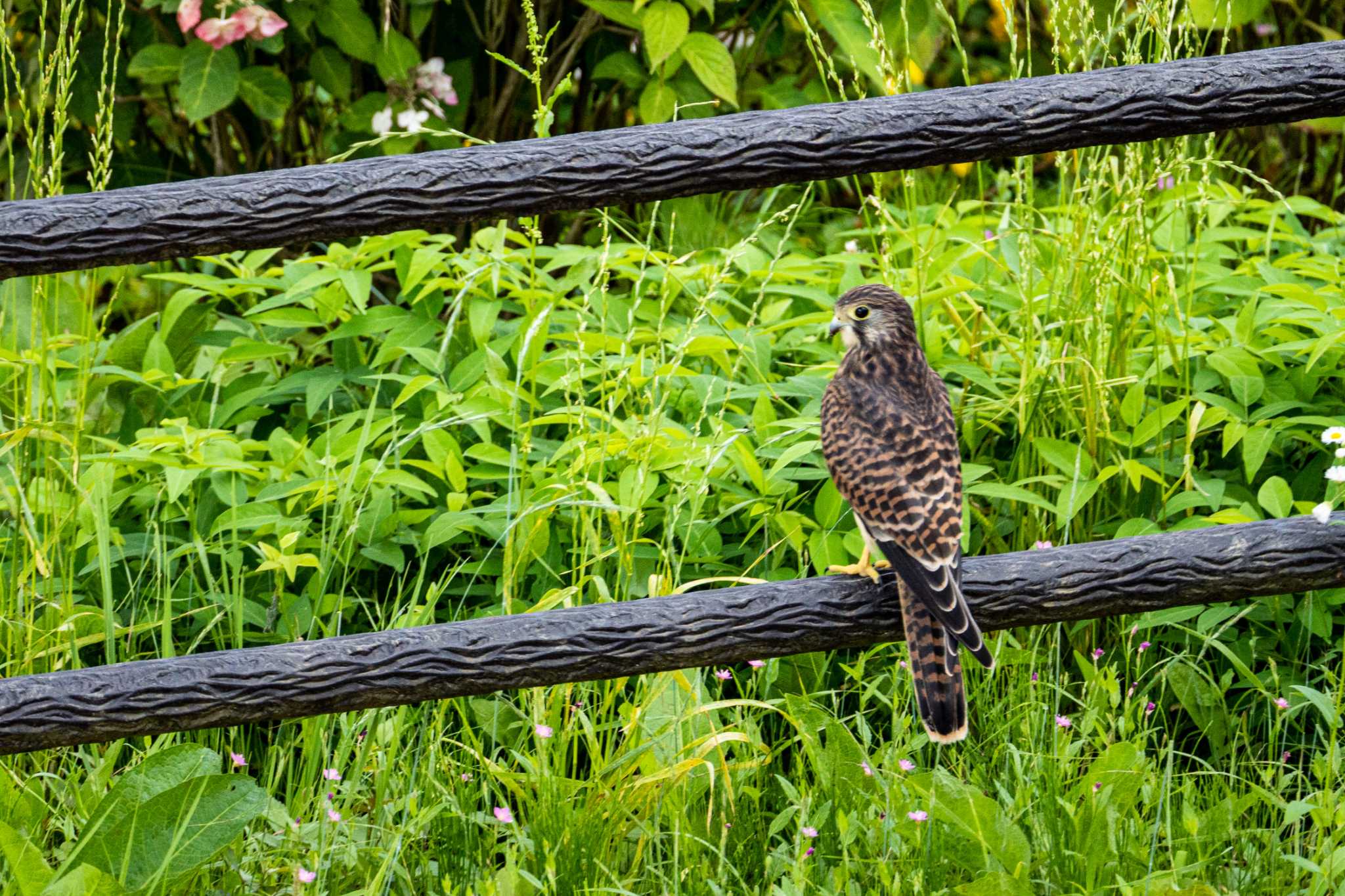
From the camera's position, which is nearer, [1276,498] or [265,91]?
[1276,498]

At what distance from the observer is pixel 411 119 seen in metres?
4.55

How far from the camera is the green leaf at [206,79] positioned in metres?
4.33

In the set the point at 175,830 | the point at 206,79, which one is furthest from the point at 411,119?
the point at 175,830

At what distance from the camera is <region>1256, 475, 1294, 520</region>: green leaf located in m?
3.04

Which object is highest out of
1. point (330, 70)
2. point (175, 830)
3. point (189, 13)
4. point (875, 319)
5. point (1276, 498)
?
point (189, 13)

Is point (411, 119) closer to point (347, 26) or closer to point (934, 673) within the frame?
point (347, 26)

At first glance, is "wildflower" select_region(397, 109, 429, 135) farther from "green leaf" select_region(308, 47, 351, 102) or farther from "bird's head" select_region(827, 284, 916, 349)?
"bird's head" select_region(827, 284, 916, 349)

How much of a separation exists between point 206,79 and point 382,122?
1.71ft

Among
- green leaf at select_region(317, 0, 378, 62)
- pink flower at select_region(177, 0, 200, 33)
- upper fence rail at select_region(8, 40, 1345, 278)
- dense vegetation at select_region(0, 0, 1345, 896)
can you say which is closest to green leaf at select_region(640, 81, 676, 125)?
dense vegetation at select_region(0, 0, 1345, 896)

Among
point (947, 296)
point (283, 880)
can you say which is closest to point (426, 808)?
point (283, 880)

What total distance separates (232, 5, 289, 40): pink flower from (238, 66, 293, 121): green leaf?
361mm

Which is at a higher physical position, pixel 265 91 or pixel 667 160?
pixel 667 160

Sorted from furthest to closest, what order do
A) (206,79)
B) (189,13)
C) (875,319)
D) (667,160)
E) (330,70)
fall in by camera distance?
1. (330,70)
2. (206,79)
3. (189,13)
4. (875,319)
5. (667,160)

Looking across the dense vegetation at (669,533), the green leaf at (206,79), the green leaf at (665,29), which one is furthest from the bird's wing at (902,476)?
the green leaf at (206,79)
